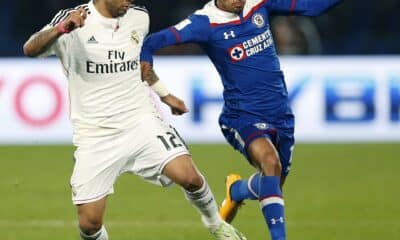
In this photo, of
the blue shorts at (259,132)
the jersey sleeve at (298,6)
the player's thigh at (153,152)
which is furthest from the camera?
the jersey sleeve at (298,6)

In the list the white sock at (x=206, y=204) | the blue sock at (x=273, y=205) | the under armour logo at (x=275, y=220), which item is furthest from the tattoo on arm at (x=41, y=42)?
the under armour logo at (x=275, y=220)

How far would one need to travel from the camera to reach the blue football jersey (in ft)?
29.3

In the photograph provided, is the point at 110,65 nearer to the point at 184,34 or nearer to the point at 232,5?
the point at 184,34

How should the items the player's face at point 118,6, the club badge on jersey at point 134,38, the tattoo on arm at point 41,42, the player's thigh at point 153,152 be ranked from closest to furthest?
the tattoo on arm at point 41,42, the player's face at point 118,6, the player's thigh at point 153,152, the club badge on jersey at point 134,38

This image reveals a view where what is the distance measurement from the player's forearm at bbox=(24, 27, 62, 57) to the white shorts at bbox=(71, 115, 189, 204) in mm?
794

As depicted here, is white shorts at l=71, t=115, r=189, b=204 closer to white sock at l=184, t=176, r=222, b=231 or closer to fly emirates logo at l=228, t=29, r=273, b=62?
white sock at l=184, t=176, r=222, b=231

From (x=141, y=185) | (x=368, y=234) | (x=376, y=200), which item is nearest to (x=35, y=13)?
(x=141, y=185)

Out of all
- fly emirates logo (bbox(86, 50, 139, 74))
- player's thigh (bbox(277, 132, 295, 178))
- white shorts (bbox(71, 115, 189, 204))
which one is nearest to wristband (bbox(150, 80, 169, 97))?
white shorts (bbox(71, 115, 189, 204))

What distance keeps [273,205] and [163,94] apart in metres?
1.12

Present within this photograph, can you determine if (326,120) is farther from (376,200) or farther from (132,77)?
(132,77)

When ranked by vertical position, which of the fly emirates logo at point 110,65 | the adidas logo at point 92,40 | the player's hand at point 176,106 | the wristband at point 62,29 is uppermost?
the wristband at point 62,29

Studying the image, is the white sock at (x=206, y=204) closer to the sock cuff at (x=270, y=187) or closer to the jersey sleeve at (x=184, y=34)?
the sock cuff at (x=270, y=187)

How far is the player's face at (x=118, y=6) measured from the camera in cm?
A: 820

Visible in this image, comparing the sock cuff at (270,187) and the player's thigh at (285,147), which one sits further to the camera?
the player's thigh at (285,147)
